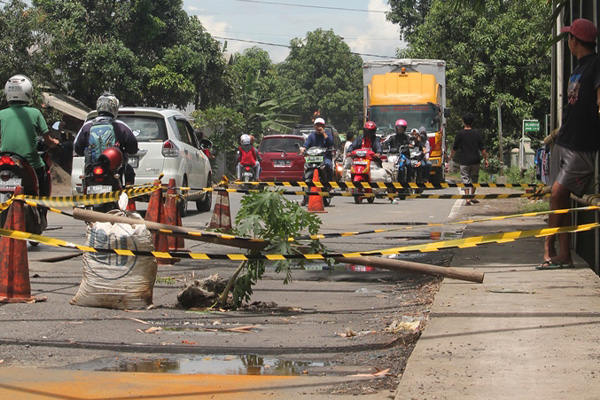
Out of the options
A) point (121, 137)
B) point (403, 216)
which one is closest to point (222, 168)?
point (403, 216)

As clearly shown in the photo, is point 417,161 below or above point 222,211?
above

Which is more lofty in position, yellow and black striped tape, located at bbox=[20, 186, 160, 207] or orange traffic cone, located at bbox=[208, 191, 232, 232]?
yellow and black striped tape, located at bbox=[20, 186, 160, 207]

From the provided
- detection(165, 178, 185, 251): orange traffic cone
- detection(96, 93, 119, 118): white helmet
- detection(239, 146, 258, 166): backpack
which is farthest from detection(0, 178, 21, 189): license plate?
detection(239, 146, 258, 166): backpack

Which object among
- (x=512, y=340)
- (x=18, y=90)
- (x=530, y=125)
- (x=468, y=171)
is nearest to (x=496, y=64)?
(x=530, y=125)

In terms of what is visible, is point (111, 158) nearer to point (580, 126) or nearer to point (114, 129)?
point (114, 129)

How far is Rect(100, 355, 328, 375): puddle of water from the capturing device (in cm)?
516

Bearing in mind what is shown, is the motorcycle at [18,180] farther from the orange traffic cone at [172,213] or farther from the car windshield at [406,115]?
the car windshield at [406,115]

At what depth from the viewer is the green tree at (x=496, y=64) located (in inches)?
1703

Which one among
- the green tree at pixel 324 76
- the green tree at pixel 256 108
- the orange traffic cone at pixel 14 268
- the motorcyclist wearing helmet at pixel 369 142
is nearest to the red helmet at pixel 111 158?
the orange traffic cone at pixel 14 268

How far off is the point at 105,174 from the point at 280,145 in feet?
75.3

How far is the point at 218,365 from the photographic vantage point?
5.32 meters

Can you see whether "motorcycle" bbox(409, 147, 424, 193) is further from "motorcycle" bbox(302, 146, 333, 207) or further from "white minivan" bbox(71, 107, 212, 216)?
"white minivan" bbox(71, 107, 212, 216)

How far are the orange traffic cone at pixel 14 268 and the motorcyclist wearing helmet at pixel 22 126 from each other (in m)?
2.97

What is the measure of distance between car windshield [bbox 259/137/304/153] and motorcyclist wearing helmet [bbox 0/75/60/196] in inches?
859
